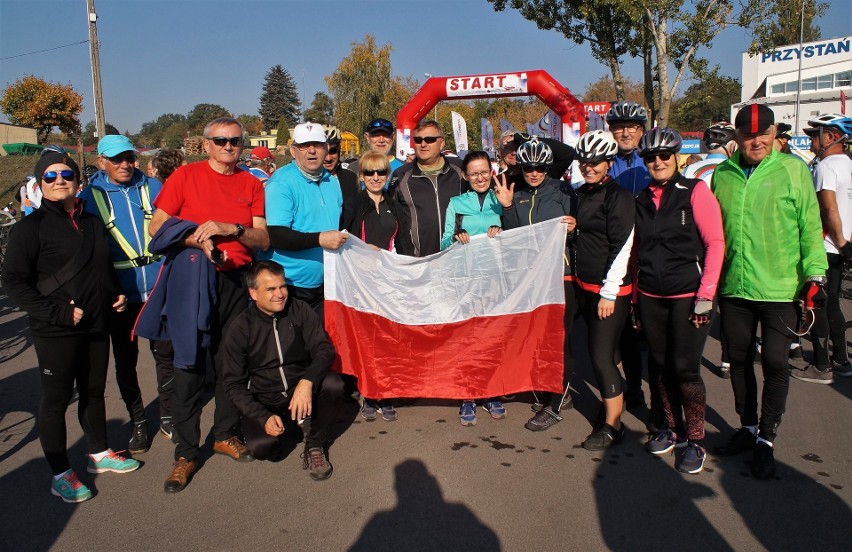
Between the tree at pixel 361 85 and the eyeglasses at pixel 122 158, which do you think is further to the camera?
the tree at pixel 361 85

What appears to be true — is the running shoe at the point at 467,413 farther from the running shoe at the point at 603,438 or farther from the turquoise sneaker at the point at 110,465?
the turquoise sneaker at the point at 110,465

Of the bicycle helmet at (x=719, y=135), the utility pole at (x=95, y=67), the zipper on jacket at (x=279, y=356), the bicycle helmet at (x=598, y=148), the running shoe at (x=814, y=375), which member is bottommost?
the running shoe at (x=814, y=375)

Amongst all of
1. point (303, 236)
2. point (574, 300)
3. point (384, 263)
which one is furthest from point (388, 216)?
point (574, 300)

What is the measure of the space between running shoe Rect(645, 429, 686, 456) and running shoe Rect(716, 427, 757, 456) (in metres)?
0.27

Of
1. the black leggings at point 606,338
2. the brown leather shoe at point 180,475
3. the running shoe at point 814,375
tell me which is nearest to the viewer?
the brown leather shoe at point 180,475

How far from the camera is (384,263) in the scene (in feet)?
16.7

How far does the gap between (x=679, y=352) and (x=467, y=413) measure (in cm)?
171

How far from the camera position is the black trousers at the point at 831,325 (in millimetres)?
5898

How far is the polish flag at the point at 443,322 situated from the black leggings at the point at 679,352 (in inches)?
33.4

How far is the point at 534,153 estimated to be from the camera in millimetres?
4598

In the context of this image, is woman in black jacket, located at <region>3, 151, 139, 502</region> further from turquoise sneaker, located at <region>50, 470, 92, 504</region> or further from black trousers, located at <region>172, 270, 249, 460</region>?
black trousers, located at <region>172, 270, 249, 460</region>

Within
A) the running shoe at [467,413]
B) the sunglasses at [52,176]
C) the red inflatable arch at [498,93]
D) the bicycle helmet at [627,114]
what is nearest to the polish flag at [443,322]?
the running shoe at [467,413]

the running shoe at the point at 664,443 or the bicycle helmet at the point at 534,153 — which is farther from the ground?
the bicycle helmet at the point at 534,153

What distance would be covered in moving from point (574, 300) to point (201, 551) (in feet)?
10.2
